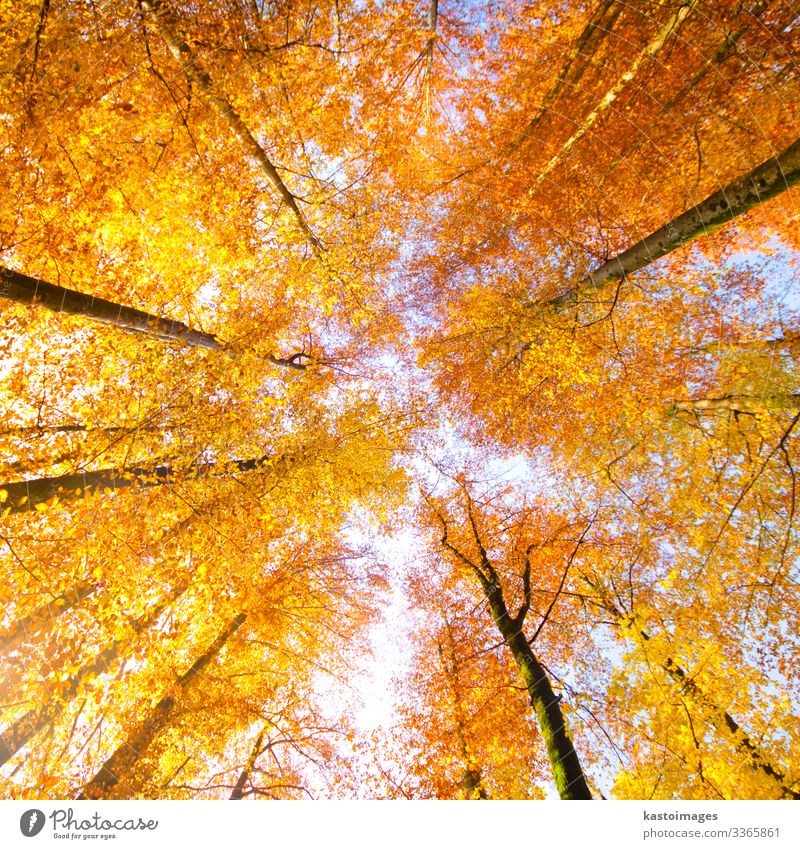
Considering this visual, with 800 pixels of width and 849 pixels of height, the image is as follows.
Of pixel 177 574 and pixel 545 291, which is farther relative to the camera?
pixel 545 291

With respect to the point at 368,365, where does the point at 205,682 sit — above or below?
below

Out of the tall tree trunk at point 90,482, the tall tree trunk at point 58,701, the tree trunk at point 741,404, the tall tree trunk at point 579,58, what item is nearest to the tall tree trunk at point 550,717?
the tree trunk at point 741,404

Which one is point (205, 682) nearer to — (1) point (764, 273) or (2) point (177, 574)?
(2) point (177, 574)

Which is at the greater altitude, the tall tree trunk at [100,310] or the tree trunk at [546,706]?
the tall tree trunk at [100,310]

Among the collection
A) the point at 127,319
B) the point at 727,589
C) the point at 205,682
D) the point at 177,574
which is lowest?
the point at 205,682

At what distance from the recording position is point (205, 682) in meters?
7.45

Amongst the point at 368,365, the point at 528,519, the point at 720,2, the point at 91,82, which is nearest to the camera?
the point at 91,82

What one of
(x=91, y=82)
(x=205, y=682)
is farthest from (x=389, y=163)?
(x=205, y=682)

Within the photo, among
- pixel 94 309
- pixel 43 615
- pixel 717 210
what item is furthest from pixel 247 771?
pixel 717 210

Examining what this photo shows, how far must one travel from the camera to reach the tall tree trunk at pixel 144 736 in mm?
4930

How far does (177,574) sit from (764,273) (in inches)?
505

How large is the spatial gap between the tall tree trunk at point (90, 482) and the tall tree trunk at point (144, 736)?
143 inches

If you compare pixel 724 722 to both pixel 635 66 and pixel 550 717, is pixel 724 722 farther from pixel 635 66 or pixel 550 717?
pixel 635 66

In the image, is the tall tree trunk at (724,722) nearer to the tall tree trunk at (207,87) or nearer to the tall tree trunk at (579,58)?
the tall tree trunk at (579,58)
